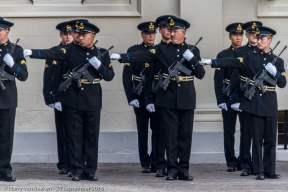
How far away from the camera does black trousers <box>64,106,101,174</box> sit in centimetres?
1161

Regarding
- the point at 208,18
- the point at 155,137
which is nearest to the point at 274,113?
the point at 155,137

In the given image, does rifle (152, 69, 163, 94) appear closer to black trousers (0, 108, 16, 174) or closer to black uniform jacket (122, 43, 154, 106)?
black uniform jacket (122, 43, 154, 106)

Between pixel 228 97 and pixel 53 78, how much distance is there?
8.40ft

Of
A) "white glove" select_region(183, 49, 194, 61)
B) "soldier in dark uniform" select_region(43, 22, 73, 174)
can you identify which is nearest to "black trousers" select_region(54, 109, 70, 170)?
"soldier in dark uniform" select_region(43, 22, 73, 174)

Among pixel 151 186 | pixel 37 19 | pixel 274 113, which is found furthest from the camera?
pixel 37 19

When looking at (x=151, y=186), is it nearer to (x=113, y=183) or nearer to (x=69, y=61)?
(x=113, y=183)

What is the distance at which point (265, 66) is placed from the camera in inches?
462

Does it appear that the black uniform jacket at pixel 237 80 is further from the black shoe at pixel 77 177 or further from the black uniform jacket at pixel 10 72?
the black uniform jacket at pixel 10 72

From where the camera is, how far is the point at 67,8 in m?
14.1

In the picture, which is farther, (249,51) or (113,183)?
(249,51)

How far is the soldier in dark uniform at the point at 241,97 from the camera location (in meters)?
12.6

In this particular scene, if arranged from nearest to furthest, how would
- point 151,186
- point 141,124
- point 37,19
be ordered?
point 151,186 → point 141,124 → point 37,19

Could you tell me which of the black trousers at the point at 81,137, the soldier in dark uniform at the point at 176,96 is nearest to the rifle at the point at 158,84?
the soldier in dark uniform at the point at 176,96

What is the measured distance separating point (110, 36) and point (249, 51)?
2.73 metres
